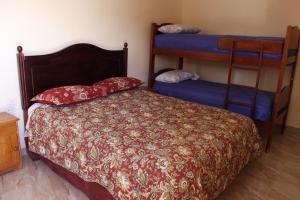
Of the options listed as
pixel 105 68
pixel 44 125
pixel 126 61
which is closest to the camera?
pixel 44 125

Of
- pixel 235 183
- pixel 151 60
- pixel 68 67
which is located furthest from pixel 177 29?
pixel 235 183

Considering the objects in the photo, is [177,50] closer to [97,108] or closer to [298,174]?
[97,108]

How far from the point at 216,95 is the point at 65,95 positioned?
1.84 metres

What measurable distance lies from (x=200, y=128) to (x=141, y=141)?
549 millimetres

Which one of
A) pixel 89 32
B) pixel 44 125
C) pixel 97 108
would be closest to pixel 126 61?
pixel 89 32

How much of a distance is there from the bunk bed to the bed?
56cm

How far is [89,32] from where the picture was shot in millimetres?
3139

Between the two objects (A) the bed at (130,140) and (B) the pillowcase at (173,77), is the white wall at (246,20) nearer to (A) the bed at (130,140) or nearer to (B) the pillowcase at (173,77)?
(B) the pillowcase at (173,77)

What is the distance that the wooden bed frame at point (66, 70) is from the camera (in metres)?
2.52

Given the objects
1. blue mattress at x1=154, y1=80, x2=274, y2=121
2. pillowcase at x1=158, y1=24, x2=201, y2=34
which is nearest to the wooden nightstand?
blue mattress at x1=154, y1=80, x2=274, y2=121

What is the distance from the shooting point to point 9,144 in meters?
2.34

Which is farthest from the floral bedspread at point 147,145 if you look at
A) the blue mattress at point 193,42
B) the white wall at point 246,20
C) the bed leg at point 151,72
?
the white wall at point 246,20

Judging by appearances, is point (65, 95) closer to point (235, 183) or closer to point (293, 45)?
point (235, 183)

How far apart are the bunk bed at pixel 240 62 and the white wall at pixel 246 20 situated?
32cm
